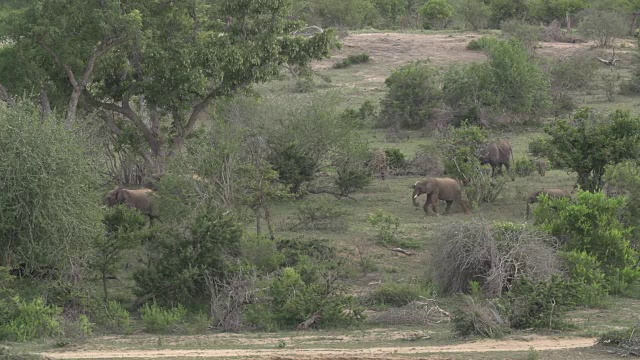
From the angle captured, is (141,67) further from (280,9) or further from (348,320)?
(348,320)

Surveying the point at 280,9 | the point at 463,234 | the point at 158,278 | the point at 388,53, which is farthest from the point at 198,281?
the point at 388,53

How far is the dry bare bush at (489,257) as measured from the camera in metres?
17.0

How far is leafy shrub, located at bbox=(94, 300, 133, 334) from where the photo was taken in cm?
1577

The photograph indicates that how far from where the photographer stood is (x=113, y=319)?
15.9 meters

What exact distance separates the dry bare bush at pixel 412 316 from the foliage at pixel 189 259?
2.53 m

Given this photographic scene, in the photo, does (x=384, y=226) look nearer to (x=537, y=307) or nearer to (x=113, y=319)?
(x=537, y=307)

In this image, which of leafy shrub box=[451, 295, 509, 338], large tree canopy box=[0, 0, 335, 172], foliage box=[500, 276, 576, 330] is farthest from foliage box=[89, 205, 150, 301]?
foliage box=[500, 276, 576, 330]

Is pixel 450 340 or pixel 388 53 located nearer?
pixel 450 340

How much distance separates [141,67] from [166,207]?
12.3 ft

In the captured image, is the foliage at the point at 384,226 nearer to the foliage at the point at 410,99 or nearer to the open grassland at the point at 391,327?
the open grassland at the point at 391,327

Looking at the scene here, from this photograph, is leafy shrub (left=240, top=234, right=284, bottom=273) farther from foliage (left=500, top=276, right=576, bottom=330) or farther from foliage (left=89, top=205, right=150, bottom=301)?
foliage (left=500, top=276, right=576, bottom=330)

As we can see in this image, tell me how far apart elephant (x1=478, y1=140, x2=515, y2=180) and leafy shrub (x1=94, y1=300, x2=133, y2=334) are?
11.6m

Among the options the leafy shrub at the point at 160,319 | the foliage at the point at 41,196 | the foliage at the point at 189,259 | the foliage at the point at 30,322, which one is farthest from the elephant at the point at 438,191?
Answer: the foliage at the point at 30,322

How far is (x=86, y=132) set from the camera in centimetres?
2144
